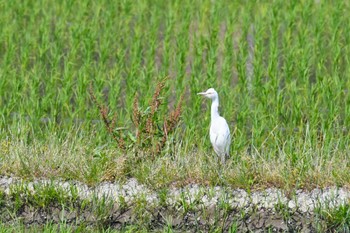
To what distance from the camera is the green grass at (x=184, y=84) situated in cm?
686

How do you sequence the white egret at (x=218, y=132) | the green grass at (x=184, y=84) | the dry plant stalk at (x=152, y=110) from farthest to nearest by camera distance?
the dry plant stalk at (x=152, y=110) < the green grass at (x=184, y=84) < the white egret at (x=218, y=132)

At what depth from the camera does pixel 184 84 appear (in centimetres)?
830

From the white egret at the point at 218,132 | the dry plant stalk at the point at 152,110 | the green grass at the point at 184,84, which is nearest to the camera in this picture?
the white egret at the point at 218,132

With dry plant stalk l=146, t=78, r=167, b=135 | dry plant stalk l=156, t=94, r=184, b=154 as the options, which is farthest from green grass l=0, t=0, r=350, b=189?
dry plant stalk l=146, t=78, r=167, b=135

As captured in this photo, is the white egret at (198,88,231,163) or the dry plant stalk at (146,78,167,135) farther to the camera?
the dry plant stalk at (146,78,167,135)

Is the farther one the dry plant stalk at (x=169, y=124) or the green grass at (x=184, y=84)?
the dry plant stalk at (x=169, y=124)

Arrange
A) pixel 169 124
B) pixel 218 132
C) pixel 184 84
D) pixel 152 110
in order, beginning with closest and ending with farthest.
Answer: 1. pixel 218 132
2. pixel 152 110
3. pixel 169 124
4. pixel 184 84

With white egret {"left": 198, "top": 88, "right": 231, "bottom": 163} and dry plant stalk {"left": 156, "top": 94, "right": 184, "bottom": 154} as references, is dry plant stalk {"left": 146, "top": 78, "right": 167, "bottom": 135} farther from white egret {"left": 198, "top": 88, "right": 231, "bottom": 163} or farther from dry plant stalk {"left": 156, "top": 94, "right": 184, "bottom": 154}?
white egret {"left": 198, "top": 88, "right": 231, "bottom": 163}

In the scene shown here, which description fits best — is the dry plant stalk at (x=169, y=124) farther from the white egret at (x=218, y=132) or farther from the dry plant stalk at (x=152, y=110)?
the white egret at (x=218, y=132)

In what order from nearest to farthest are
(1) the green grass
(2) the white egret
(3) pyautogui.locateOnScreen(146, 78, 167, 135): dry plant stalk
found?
(2) the white egret < (1) the green grass < (3) pyautogui.locateOnScreen(146, 78, 167, 135): dry plant stalk

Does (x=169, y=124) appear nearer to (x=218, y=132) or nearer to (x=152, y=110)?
(x=152, y=110)

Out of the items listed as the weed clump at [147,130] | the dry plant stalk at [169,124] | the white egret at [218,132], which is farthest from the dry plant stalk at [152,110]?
the white egret at [218,132]

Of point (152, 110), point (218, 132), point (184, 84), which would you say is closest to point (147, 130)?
point (152, 110)

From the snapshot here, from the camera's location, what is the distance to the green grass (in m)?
6.86
